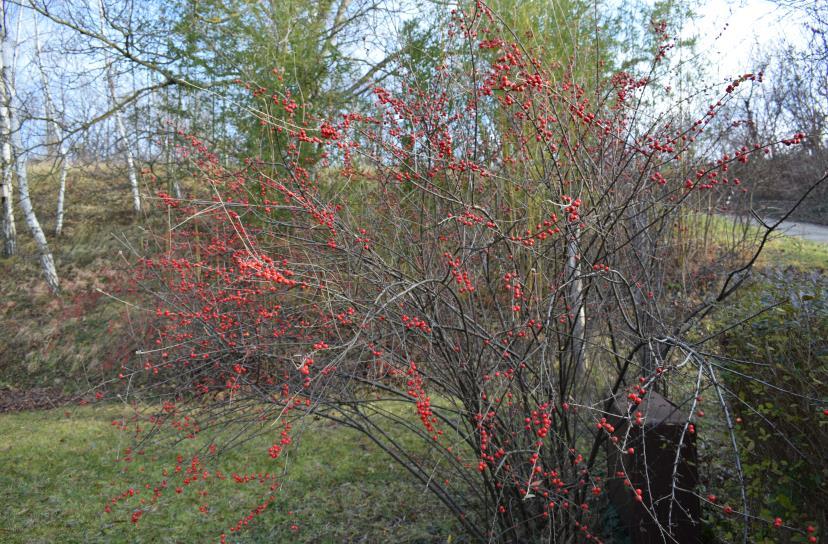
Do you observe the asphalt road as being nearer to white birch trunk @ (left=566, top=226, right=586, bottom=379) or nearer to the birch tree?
white birch trunk @ (left=566, top=226, right=586, bottom=379)

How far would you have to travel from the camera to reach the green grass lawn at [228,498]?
4.21 m

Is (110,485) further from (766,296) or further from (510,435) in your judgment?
(766,296)

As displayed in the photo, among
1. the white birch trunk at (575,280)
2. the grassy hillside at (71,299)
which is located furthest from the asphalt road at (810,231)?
the grassy hillside at (71,299)

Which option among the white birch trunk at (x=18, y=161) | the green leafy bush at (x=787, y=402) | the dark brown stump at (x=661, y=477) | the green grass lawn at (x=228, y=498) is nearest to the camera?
the green leafy bush at (x=787, y=402)

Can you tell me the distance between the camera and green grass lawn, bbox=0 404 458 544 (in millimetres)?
4211

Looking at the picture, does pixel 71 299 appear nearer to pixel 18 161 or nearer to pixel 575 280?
pixel 18 161

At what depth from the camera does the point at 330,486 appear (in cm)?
487

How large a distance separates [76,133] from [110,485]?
688cm

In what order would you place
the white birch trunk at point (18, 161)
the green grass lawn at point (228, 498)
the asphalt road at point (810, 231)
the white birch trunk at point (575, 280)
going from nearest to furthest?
the white birch trunk at point (575, 280)
the green grass lawn at point (228, 498)
the white birch trunk at point (18, 161)
the asphalt road at point (810, 231)

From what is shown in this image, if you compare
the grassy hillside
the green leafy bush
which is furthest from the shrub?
the grassy hillside

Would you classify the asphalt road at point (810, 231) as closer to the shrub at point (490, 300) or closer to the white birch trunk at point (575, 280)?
the shrub at point (490, 300)

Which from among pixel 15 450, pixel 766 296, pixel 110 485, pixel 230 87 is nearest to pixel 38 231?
pixel 230 87

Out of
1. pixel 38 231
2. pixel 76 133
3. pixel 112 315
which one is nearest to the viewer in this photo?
pixel 76 133

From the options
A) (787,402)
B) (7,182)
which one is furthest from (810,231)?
(7,182)
